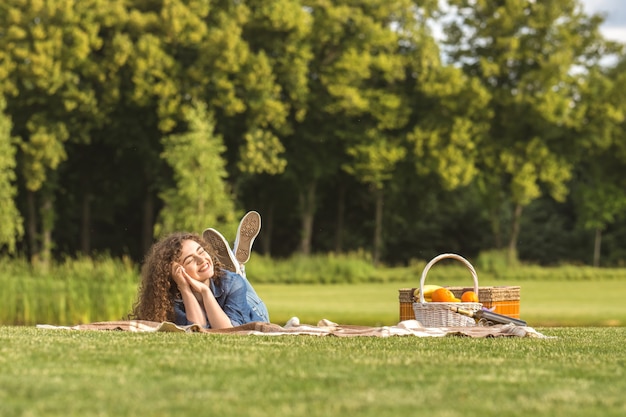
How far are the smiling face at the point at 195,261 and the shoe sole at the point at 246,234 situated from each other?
5.70ft

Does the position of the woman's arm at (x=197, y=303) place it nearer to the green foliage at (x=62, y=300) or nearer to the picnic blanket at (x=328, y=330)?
the picnic blanket at (x=328, y=330)

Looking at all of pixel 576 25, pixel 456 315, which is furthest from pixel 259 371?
pixel 576 25

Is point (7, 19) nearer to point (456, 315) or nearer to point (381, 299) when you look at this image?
point (381, 299)

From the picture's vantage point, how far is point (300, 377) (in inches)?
212

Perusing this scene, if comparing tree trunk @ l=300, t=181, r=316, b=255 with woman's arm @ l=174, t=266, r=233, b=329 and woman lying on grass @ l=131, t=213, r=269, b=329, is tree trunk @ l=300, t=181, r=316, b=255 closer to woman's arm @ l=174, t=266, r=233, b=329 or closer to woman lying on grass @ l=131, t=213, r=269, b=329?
woman lying on grass @ l=131, t=213, r=269, b=329

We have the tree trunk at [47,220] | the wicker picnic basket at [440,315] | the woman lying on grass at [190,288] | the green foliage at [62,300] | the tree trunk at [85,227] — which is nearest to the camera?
the woman lying on grass at [190,288]

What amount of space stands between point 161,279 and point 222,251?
1.21 metres

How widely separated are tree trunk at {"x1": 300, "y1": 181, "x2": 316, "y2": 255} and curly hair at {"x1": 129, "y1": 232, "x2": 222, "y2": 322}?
27.4 m

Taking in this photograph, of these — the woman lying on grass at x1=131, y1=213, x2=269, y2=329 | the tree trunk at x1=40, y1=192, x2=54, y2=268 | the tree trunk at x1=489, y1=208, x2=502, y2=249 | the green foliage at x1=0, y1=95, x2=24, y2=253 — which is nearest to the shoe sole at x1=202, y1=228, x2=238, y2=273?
the woman lying on grass at x1=131, y1=213, x2=269, y2=329

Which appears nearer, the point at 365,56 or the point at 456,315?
the point at 456,315

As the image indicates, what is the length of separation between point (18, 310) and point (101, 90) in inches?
788

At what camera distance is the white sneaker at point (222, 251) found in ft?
32.7

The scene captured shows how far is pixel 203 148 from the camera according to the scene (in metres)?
30.6

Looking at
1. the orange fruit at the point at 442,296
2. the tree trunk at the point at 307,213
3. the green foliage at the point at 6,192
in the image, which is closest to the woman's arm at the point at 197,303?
the orange fruit at the point at 442,296
